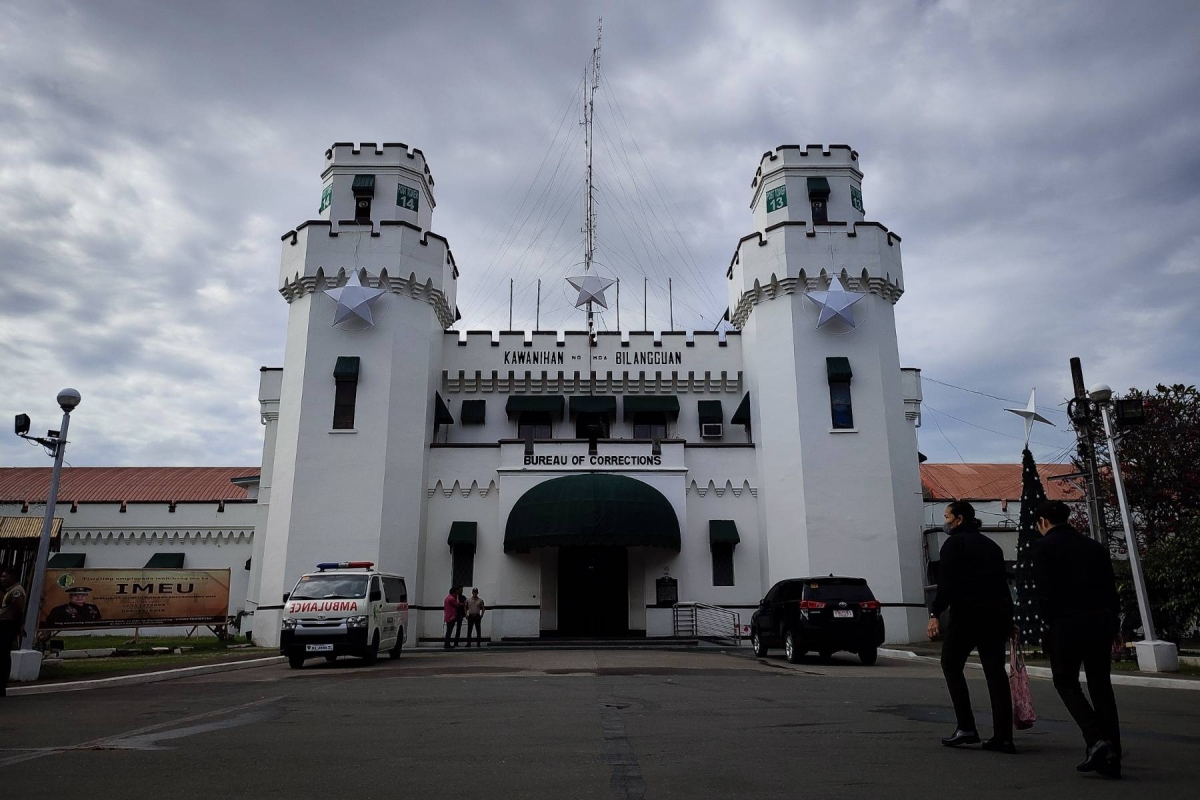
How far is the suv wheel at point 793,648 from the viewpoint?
1725 centimetres

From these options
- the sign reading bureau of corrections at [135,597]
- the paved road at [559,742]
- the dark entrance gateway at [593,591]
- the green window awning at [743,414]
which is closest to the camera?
the paved road at [559,742]

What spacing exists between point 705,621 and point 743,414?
784 cm

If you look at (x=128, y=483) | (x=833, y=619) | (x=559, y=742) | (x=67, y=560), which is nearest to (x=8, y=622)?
(x=559, y=742)

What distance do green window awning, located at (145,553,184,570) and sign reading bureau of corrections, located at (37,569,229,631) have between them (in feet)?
27.3

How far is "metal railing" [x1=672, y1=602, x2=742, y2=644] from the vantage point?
90.7ft

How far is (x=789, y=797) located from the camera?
509 centimetres

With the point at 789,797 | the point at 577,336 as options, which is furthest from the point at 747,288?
the point at 789,797

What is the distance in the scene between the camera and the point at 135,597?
2600cm

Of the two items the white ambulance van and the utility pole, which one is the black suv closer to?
the utility pole

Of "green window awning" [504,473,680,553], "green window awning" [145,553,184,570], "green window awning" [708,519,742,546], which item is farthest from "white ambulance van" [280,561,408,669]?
"green window awning" [145,553,184,570]

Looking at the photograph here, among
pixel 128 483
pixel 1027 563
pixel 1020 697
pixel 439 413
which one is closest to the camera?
pixel 1020 697

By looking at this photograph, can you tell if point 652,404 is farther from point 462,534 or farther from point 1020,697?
point 1020,697

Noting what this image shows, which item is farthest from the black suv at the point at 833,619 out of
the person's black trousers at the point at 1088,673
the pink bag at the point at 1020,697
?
the person's black trousers at the point at 1088,673

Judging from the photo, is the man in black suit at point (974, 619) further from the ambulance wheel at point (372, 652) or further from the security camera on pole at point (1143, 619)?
the ambulance wheel at point (372, 652)
